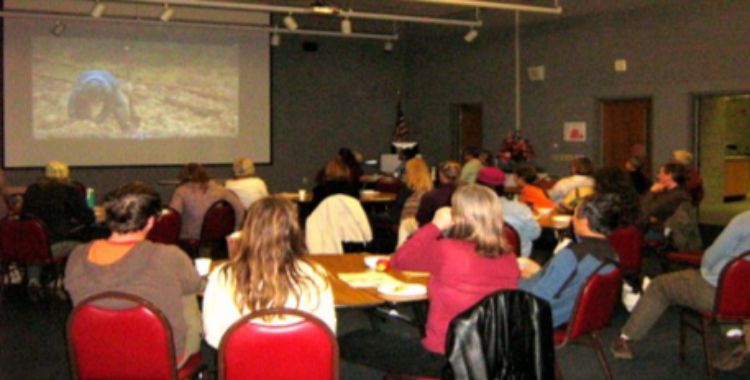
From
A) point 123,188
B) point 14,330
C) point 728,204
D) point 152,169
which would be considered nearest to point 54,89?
point 152,169

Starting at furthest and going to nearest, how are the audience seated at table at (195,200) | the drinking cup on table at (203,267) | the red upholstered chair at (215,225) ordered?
the audience seated at table at (195,200) → the red upholstered chair at (215,225) → the drinking cup on table at (203,267)

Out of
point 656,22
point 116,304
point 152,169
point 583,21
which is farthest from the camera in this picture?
point 152,169

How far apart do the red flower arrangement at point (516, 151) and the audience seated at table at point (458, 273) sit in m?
8.44

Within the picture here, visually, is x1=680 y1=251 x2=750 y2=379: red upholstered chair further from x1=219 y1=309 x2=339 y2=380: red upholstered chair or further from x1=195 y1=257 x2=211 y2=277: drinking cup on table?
x1=195 y1=257 x2=211 y2=277: drinking cup on table

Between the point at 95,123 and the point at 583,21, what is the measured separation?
733cm

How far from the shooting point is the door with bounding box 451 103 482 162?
13.9 metres

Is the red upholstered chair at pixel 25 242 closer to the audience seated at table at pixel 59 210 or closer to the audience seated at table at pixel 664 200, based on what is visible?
the audience seated at table at pixel 59 210

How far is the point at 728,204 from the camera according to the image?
1301 centimetres

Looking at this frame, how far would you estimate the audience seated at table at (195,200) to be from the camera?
7.29m

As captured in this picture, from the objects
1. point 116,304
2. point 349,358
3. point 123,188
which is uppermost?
point 123,188

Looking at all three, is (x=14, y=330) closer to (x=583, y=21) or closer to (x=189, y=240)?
(x=189, y=240)

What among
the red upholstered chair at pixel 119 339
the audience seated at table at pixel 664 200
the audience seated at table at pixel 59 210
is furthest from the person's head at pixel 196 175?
the red upholstered chair at pixel 119 339

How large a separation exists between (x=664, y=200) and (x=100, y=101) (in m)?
8.53

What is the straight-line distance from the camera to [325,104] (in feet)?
47.3
